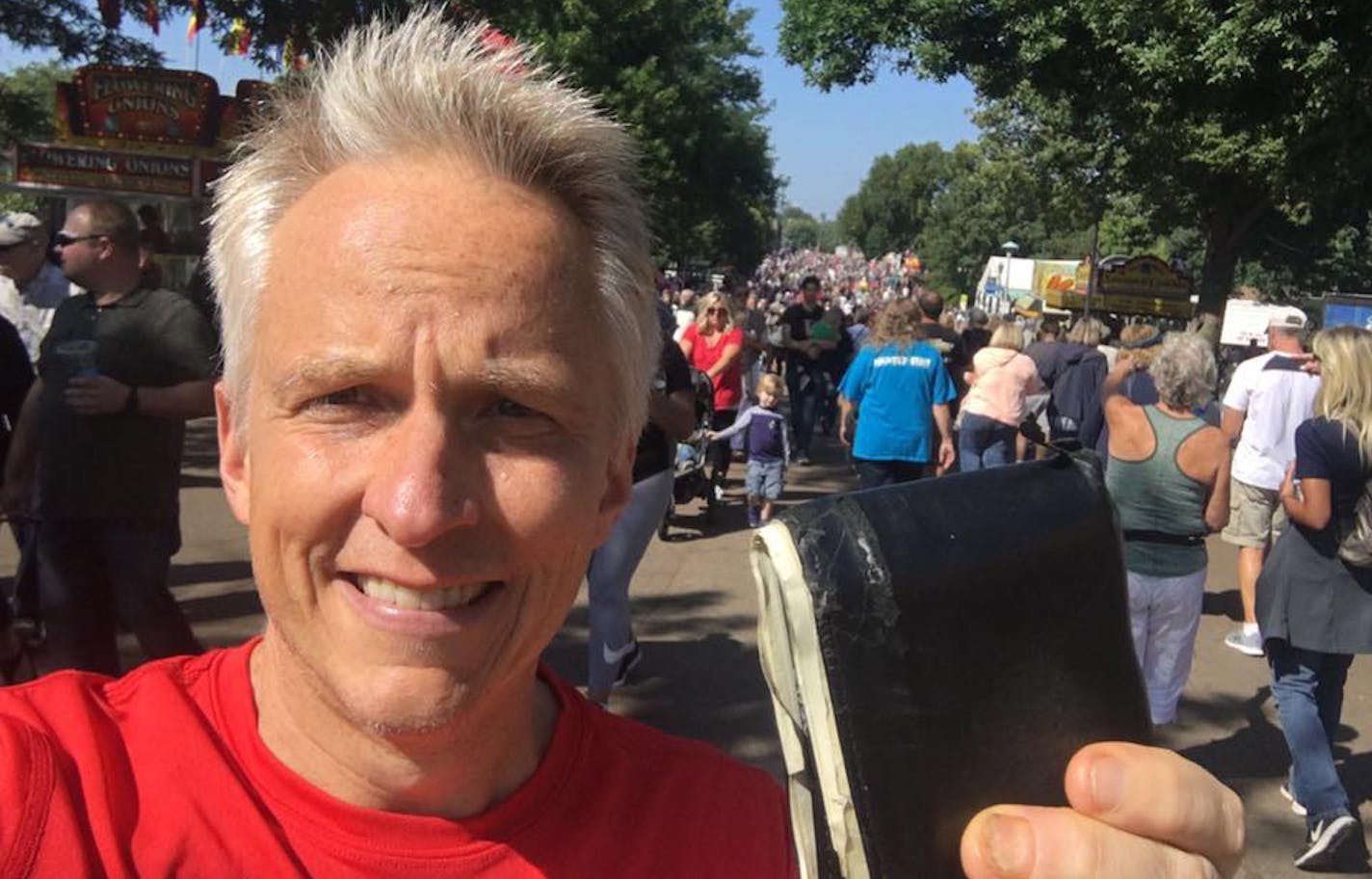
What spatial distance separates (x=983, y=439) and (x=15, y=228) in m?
6.11

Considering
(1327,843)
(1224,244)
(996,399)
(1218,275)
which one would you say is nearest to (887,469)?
(996,399)

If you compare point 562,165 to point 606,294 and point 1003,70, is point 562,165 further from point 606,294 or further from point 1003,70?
point 1003,70

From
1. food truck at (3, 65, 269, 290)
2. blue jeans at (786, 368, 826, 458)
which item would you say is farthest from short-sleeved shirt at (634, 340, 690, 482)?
food truck at (3, 65, 269, 290)

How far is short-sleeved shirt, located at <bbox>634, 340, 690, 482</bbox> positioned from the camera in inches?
172

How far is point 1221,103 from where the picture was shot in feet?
29.7

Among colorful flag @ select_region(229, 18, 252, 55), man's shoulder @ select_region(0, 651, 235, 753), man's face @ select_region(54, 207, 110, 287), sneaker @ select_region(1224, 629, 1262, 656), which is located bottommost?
sneaker @ select_region(1224, 629, 1262, 656)

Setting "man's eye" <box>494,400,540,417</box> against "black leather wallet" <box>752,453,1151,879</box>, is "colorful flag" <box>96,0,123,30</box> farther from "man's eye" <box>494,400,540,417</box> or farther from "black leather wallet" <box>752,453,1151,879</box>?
"black leather wallet" <box>752,453,1151,879</box>

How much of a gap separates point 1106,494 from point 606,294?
55 cm

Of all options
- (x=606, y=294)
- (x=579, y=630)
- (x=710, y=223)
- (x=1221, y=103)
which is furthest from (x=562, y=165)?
(x=710, y=223)

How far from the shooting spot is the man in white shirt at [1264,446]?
6277 mm

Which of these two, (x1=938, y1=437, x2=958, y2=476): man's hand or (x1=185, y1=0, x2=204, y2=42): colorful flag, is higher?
(x1=185, y1=0, x2=204, y2=42): colorful flag

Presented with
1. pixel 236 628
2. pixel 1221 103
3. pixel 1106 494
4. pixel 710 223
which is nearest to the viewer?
pixel 1106 494

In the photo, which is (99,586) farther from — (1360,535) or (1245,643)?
(1245,643)

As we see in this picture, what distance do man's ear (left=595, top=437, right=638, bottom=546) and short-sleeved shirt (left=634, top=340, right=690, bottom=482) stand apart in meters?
2.97
